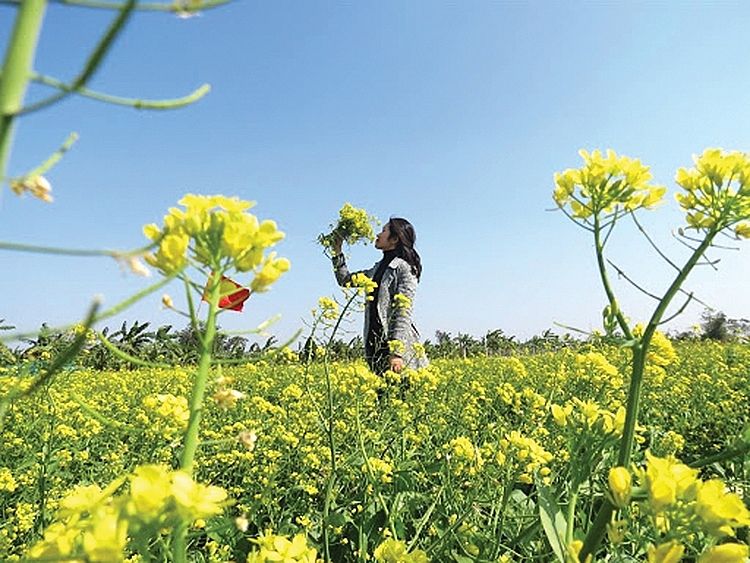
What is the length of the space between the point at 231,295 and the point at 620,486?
640 millimetres

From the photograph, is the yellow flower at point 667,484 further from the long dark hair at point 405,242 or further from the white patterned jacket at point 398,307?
the long dark hair at point 405,242

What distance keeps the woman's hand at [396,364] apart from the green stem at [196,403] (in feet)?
11.6

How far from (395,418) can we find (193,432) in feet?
10.8

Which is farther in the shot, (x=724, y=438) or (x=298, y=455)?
(x=724, y=438)

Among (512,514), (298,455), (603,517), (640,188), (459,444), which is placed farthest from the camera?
(298,455)

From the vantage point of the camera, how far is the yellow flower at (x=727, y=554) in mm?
785

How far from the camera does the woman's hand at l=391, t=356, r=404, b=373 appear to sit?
4324 mm

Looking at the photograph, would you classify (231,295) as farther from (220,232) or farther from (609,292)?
(609,292)

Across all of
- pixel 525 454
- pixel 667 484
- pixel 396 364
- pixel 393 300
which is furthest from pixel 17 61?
pixel 393 300

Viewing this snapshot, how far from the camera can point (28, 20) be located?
39cm

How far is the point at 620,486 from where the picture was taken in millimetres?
888

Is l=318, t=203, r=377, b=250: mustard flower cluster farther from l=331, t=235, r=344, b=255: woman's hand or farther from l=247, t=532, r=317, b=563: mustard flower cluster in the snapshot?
l=247, t=532, r=317, b=563: mustard flower cluster

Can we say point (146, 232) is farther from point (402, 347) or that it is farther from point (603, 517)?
point (402, 347)

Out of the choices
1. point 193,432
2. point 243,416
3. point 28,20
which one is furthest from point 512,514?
point 243,416
